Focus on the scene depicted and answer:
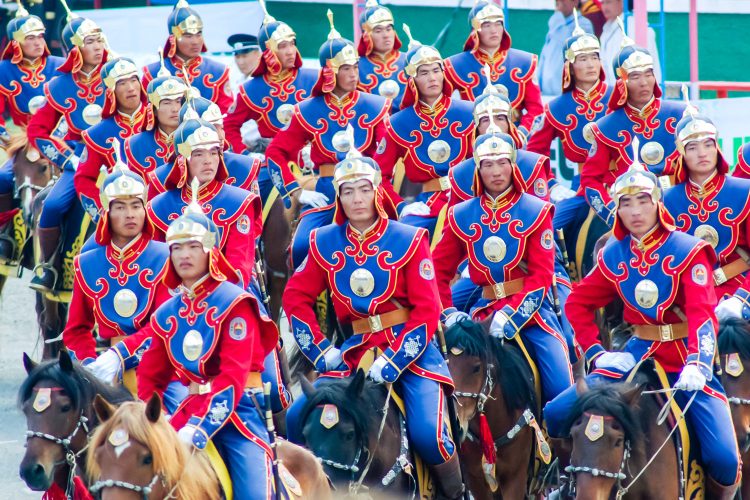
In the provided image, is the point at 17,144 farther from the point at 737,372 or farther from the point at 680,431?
the point at 680,431

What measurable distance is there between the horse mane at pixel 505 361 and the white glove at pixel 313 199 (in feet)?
10.7

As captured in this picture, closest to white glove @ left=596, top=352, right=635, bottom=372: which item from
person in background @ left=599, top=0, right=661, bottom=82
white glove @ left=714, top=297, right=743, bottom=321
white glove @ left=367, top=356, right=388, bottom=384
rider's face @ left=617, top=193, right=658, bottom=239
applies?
rider's face @ left=617, top=193, right=658, bottom=239

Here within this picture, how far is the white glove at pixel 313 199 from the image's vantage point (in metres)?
13.4

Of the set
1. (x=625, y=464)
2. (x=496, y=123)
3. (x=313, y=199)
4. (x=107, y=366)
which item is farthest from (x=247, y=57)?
(x=625, y=464)

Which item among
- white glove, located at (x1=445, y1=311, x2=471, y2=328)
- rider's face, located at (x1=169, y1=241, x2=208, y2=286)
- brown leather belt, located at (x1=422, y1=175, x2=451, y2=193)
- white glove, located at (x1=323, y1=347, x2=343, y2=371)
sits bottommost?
brown leather belt, located at (x1=422, y1=175, x2=451, y2=193)

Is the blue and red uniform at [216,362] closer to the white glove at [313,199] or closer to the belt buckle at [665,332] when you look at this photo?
the belt buckle at [665,332]

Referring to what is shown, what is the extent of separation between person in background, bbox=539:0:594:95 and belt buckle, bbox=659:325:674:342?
7.65 m

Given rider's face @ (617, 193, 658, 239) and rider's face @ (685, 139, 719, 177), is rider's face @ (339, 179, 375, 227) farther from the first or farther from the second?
rider's face @ (685, 139, 719, 177)

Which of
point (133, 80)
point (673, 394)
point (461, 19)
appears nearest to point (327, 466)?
point (673, 394)

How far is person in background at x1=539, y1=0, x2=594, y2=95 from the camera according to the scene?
1669cm

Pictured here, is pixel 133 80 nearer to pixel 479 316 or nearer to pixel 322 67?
pixel 322 67

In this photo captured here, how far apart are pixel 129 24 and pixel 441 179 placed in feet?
27.6

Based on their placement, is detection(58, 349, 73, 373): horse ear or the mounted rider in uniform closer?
detection(58, 349, 73, 373): horse ear

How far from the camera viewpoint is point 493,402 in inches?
408
